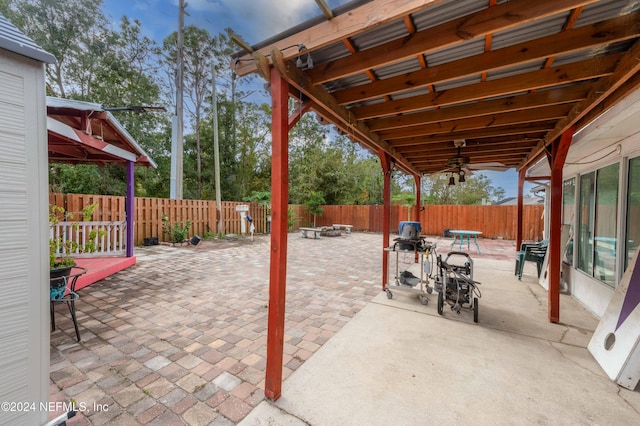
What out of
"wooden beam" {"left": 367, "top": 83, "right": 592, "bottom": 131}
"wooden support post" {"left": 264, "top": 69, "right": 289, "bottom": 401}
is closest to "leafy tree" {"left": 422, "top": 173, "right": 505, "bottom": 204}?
"wooden beam" {"left": 367, "top": 83, "right": 592, "bottom": 131}

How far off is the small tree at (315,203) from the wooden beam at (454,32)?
12.6m

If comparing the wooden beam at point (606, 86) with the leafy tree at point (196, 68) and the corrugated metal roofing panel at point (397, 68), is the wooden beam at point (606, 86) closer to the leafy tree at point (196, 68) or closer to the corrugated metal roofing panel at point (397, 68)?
the corrugated metal roofing panel at point (397, 68)

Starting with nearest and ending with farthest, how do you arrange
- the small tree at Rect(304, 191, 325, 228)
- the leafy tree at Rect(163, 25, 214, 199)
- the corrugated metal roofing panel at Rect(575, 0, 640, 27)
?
the corrugated metal roofing panel at Rect(575, 0, 640, 27) < the leafy tree at Rect(163, 25, 214, 199) < the small tree at Rect(304, 191, 325, 228)

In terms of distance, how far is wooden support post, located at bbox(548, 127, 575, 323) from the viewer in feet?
9.84

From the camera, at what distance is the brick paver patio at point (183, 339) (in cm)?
168

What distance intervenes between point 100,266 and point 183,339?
3.27 m

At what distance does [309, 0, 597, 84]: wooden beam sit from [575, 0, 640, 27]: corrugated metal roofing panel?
1.25 ft

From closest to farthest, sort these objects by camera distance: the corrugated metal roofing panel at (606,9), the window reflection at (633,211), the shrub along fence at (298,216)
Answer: the corrugated metal roofing panel at (606,9) < the window reflection at (633,211) < the shrub along fence at (298,216)

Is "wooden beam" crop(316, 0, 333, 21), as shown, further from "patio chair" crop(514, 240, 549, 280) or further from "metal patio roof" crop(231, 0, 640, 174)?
"patio chair" crop(514, 240, 549, 280)

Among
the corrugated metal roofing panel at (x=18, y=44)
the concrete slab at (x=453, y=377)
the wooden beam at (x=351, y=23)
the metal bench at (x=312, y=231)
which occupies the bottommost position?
the concrete slab at (x=453, y=377)

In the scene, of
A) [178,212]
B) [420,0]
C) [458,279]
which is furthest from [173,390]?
[178,212]

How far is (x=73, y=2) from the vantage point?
10406 millimetres

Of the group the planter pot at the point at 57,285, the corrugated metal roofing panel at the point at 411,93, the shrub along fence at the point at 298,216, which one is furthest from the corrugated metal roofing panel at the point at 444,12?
the shrub along fence at the point at 298,216

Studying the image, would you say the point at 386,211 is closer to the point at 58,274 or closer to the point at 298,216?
the point at 58,274
